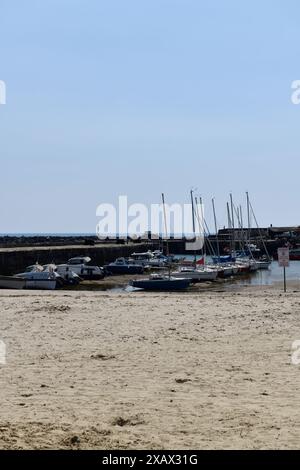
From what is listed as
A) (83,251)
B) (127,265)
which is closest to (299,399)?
(127,265)

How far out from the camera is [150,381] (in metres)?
10.9

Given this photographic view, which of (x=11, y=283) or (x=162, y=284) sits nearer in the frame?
(x=11, y=283)

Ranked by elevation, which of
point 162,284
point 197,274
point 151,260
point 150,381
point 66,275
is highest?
point 150,381

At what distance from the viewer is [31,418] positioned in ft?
28.7

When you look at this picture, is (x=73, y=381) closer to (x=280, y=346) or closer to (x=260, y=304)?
(x=280, y=346)

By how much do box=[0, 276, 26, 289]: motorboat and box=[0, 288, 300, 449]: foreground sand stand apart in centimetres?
2383

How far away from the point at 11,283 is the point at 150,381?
33280mm

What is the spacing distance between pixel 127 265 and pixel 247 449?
191 ft

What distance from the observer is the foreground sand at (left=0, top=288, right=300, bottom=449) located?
8.02 metres

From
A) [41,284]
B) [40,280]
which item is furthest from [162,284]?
[40,280]

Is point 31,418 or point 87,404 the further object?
point 87,404

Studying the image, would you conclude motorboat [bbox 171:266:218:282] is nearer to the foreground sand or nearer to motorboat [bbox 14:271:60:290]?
motorboat [bbox 14:271:60:290]

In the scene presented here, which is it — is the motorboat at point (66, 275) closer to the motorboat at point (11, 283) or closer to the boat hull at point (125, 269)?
the motorboat at point (11, 283)

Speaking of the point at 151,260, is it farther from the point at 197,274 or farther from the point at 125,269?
the point at 197,274
